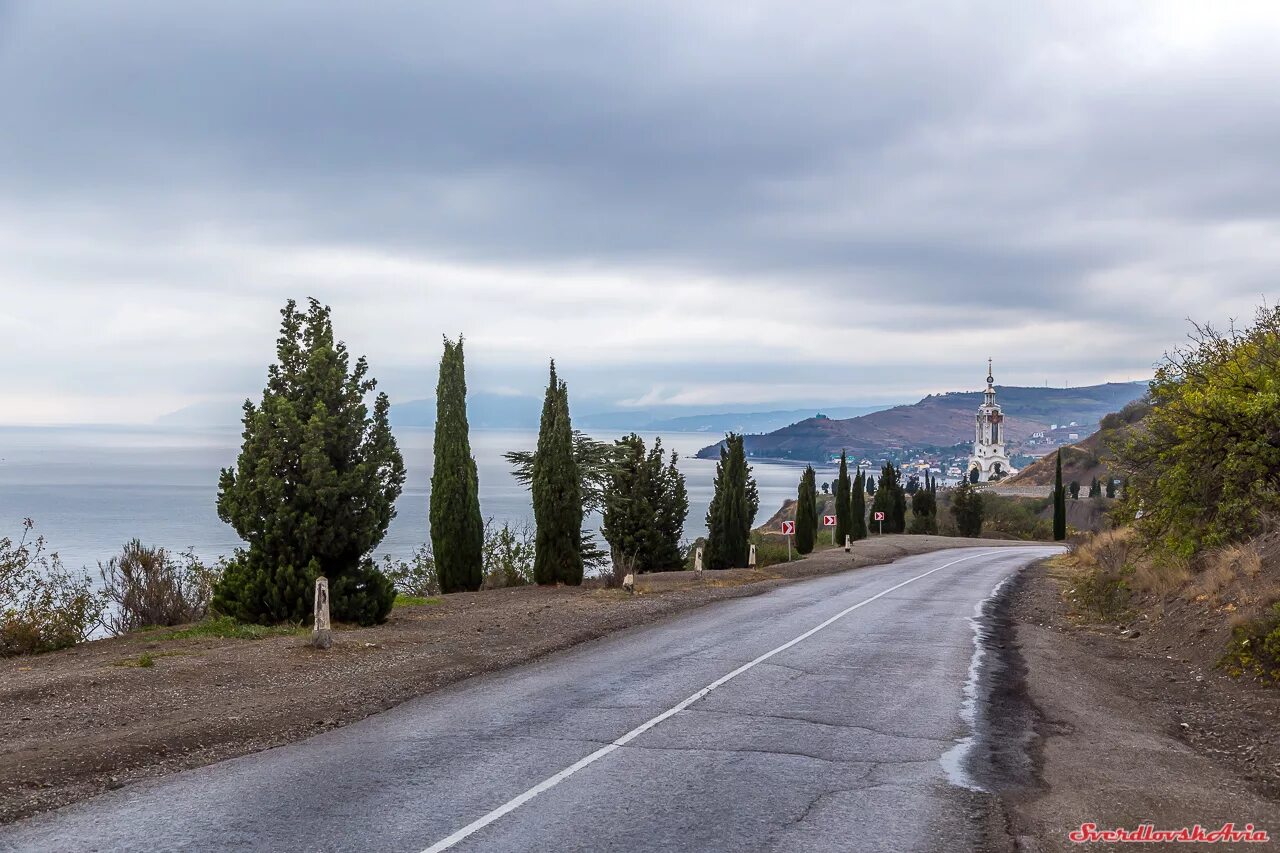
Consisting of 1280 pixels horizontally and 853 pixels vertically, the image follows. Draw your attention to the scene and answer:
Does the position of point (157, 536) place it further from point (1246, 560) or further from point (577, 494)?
point (1246, 560)

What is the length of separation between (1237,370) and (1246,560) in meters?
4.10

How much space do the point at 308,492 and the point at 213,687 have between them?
628 cm

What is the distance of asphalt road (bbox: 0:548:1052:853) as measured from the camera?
6543 millimetres

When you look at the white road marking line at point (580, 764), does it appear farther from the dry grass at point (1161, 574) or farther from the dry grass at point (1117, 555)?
the dry grass at point (1117, 555)

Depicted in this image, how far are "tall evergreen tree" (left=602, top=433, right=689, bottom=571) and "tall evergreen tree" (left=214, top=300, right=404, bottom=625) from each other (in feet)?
81.3

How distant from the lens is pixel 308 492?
58.2 feet

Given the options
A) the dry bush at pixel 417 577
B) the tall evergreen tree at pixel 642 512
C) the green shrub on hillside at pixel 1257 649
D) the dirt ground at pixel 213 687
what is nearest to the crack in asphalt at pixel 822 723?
the dirt ground at pixel 213 687

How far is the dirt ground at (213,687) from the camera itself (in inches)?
330

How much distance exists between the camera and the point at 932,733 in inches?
380

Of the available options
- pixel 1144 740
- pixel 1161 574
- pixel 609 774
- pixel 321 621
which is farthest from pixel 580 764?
pixel 1161 574

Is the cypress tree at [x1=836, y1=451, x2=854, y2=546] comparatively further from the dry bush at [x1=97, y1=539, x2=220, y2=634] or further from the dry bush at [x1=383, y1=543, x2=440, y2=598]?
the dry bush at [x1=97, y1=539, x2=220, y2=634]

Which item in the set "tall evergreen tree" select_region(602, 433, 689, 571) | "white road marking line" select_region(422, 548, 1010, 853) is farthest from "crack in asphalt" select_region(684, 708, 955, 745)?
"tall evergreen tree" select_region(602, 433, 689, 571)

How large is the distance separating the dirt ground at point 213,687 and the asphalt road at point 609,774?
0.47 metres

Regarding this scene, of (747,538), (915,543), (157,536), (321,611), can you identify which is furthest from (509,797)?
(157,536)
